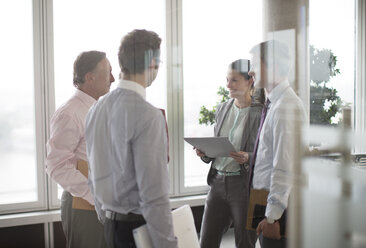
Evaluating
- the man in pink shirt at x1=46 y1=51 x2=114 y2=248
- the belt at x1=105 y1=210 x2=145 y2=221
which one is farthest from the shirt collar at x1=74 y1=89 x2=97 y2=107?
the belt at x1=105 y1=210 x2=145 y2=221

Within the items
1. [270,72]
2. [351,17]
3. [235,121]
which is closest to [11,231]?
[235,121]

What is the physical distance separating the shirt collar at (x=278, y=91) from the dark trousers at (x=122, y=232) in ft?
1.63

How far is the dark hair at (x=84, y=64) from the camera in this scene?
1.46 metres

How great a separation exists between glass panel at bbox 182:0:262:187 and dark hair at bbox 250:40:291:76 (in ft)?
0.10

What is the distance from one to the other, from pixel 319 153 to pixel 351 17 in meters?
0.31

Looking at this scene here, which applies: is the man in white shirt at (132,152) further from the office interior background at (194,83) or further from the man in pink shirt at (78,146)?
the man in pink shirt at (78,146)

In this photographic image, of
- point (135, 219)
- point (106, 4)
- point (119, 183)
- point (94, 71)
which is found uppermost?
point (106, 4)

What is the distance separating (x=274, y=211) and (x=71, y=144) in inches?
33.9

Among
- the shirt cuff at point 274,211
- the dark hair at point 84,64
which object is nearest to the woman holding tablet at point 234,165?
the shirt cuff at point 274,211

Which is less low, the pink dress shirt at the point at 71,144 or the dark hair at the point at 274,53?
the dark hair at the point at 274,53

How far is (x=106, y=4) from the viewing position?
1399mm

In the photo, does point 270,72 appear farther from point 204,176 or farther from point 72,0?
point 72,0

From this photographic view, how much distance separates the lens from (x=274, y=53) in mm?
975

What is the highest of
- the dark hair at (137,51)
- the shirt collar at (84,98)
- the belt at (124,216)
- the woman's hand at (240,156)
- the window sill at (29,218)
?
the dark hair at (137,51)
